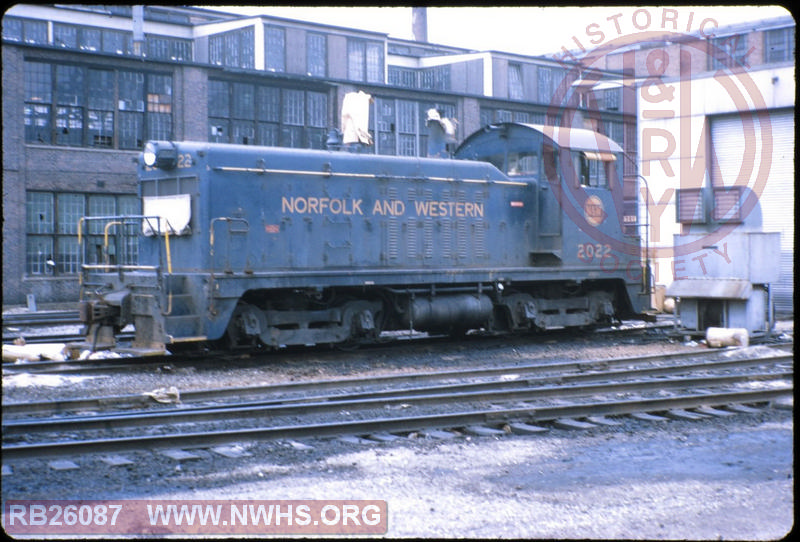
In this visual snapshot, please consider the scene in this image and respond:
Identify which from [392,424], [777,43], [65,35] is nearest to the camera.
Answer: [392,424]

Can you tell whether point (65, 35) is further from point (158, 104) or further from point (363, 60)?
point (363, 60)

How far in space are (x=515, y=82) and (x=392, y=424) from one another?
36.8m

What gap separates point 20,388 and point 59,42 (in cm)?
2881

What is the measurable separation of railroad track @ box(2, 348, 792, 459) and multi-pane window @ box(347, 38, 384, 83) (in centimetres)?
2719

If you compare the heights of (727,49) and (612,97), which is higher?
(727,49)

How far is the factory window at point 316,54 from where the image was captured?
118 ft

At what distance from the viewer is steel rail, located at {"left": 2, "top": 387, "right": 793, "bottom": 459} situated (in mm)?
6953

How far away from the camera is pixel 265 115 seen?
30.5 metres

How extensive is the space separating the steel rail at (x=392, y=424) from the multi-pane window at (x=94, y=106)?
2219 centimetres

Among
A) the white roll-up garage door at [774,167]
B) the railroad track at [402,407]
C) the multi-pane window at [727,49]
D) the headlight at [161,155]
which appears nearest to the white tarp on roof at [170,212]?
the headlight at [161,155]

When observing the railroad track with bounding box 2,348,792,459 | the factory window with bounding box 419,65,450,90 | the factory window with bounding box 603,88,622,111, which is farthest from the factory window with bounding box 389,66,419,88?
the railroad track with bounding box 2,348,792,459

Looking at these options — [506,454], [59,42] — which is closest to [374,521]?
[506,454]

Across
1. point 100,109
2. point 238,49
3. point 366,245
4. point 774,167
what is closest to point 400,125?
point 238,49

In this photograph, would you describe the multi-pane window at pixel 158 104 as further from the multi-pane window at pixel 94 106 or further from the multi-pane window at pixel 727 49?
the multi-pane window at pixel 727 49
